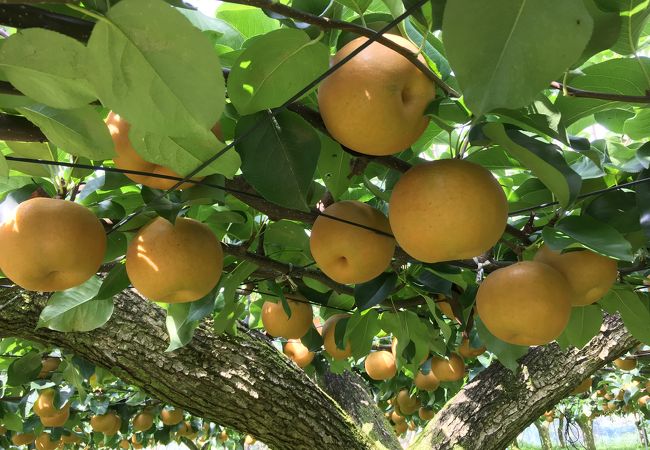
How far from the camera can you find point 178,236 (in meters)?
0.93

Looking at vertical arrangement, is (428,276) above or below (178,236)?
below

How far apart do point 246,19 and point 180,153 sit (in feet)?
1.17

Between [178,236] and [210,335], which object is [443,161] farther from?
[210,335]

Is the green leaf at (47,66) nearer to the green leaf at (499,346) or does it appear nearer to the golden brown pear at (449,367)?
the green leaf at (499,346)

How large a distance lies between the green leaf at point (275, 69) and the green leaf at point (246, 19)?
11.2 inches

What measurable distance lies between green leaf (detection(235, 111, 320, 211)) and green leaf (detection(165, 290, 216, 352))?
663 millimetres

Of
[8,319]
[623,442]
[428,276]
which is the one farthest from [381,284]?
[623,442]

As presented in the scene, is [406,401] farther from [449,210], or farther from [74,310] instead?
[449,210]

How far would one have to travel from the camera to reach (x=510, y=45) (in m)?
0.49

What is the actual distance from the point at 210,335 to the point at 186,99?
1566mm

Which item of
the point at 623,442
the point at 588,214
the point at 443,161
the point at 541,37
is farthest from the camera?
the point at 623,442

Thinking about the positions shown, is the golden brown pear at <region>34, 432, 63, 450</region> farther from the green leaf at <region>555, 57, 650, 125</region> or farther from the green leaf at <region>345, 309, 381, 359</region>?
the green leaf at <region>555, 57, 650, 125</region>

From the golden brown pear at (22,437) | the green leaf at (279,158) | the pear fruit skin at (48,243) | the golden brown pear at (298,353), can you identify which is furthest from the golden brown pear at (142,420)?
the green leaf at (279,158)

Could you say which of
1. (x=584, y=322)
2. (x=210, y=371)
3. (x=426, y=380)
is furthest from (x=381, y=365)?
(x=584, y=322)
